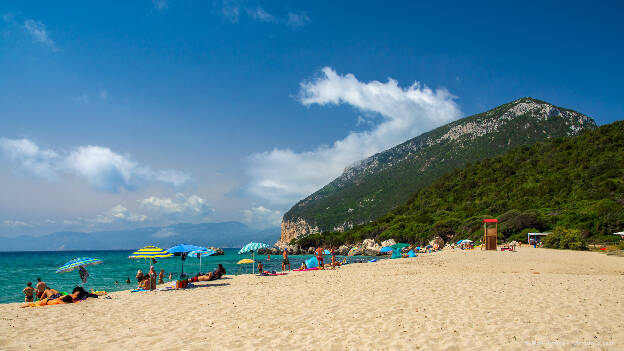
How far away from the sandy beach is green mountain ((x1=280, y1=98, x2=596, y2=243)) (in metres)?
95.6

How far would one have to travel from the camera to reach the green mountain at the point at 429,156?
9856 centimetres

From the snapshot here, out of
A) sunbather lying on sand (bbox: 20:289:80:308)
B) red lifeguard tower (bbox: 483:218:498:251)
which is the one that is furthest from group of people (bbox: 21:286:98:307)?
red lifeguard tower (bbox: 483:218:498:251)

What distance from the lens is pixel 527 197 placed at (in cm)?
6272

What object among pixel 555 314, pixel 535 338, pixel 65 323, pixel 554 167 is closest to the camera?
pixel 535 338

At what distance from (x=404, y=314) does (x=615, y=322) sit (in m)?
4.81

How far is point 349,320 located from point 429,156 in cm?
11484

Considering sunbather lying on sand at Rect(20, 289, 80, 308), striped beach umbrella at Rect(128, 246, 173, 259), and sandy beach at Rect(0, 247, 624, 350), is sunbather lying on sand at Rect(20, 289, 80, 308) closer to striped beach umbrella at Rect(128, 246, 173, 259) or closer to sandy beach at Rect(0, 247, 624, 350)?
sandy beach at Rect(0, 247, 624, 350)

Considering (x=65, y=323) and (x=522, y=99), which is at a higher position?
(x=522, y=99)

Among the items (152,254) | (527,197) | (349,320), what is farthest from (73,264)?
(527,197)

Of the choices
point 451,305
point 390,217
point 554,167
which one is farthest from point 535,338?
point 390,217

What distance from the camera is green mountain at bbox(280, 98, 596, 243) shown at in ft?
323

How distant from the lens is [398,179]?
11875 centimetres

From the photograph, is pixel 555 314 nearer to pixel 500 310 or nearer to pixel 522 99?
pixel 500 310

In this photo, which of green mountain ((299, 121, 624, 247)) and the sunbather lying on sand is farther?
green mountain ((299, 121, 624, 247))
